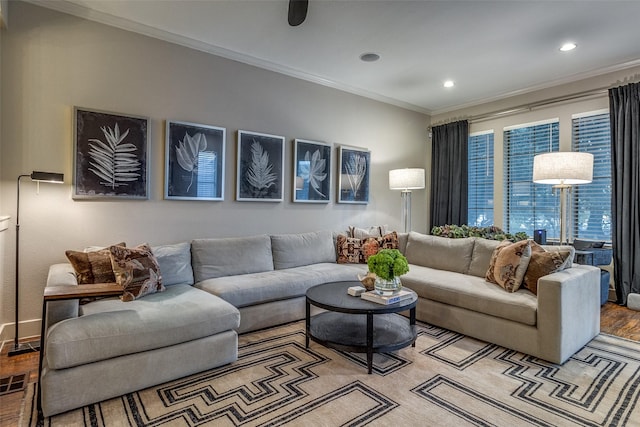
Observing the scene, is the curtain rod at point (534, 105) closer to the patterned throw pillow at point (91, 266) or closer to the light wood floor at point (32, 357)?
the light wood floor at point (32, 357)

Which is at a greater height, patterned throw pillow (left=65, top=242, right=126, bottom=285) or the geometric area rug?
patterned throw pillow (left=65, top=242, right=126, bottom=285)

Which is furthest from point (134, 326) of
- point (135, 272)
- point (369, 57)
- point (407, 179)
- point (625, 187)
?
point (625, 187)

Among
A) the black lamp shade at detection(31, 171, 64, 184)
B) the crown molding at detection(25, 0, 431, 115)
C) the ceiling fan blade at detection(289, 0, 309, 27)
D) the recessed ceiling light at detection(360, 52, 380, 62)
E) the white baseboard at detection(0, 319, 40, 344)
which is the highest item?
the recessed ceiling light at detection(360, 52, 380, 62)

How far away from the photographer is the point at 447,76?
441 centimetres

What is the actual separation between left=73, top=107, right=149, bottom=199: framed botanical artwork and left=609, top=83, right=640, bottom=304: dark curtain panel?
512cm

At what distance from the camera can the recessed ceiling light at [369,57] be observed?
381 cm

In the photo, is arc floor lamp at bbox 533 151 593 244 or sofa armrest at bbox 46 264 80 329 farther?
arc floor lamp at bbox 533 151 593 244

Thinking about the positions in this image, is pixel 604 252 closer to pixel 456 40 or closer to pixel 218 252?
pixel 456 40

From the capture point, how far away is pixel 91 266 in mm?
2596

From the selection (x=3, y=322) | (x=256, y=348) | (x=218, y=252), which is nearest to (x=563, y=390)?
(x=256, y=348)

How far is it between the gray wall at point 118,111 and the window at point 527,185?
2.69 meters

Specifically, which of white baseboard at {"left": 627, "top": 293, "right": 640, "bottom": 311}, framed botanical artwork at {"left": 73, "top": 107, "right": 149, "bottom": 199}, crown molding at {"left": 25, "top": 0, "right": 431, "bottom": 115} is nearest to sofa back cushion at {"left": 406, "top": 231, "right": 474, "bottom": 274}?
white baseboard at {"left": 627, "top": 293, "right": 640, "bottom": 311}

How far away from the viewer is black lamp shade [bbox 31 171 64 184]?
2.57 m

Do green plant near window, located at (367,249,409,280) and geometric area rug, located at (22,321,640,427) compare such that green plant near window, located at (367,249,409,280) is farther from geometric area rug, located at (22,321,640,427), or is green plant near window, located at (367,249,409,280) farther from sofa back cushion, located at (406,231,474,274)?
sofa back cushion, located at (406,231,474,274)
